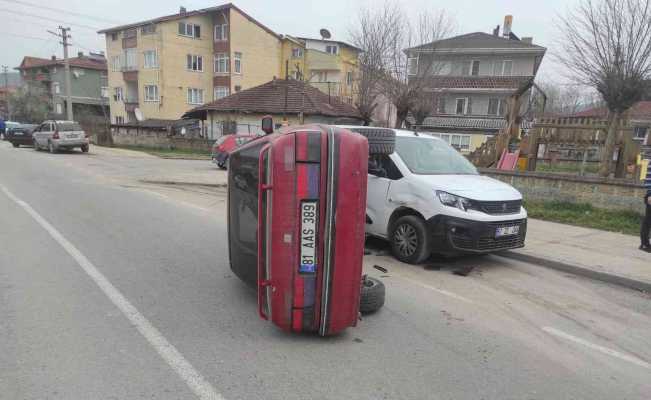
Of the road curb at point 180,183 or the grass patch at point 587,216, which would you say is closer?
the grass patch at point 587,216

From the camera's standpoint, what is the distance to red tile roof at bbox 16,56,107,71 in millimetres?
66250

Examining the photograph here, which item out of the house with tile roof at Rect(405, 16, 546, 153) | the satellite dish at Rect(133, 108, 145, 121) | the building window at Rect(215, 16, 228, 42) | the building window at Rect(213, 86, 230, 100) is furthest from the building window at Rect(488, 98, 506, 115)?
the satellite dish at Rect(133, 108, 145, 121)

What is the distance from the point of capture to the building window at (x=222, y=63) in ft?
147

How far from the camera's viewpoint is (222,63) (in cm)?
4522

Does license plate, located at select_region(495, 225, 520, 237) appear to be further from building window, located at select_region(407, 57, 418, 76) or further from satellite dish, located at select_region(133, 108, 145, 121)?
satellite dish, located at select_region(133, 108, 145, 121)

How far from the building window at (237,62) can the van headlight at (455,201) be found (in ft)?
140

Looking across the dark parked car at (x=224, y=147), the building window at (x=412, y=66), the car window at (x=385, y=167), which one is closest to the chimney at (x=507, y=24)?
the building window at (x=412, y=66)

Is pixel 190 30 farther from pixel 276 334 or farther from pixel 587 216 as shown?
pixel 276 334

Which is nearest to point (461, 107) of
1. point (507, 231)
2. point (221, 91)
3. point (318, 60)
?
point (318, 60)

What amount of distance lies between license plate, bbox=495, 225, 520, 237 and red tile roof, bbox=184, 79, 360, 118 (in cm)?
2253

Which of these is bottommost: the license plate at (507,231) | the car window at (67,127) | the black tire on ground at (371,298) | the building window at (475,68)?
the black tire on ground at (371,298)

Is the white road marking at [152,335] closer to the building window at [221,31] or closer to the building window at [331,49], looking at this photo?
the building window at [221,31]

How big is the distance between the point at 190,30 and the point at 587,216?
43878 mm

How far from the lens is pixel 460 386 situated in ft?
10.3
